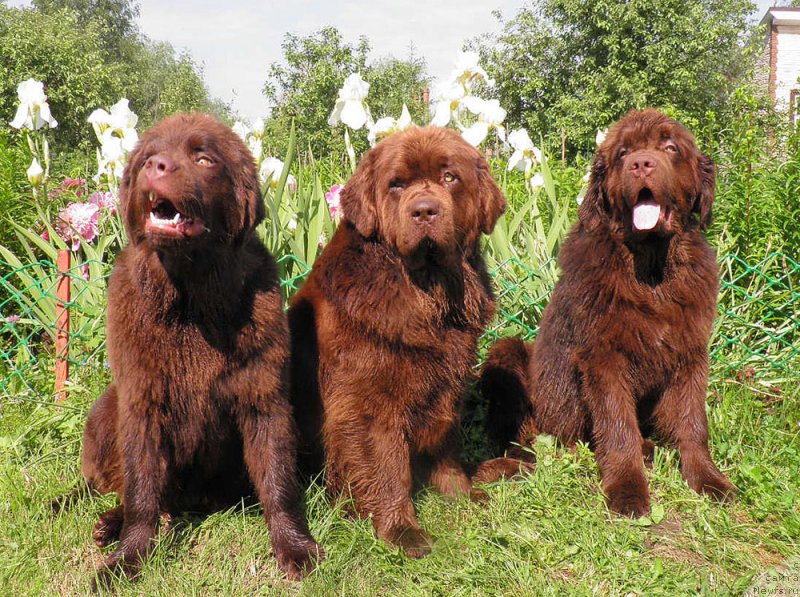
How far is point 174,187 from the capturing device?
2.26m

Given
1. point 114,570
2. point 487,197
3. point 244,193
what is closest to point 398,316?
point 487,197

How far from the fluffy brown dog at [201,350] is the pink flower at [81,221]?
6.45ft

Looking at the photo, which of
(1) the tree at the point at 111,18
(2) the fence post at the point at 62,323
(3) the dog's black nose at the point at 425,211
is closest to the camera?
(3) the dog's black nose at the point at 425,211

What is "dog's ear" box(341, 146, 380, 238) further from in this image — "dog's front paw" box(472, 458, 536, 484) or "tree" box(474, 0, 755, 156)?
"tree" box(474, 0, 755, 156)

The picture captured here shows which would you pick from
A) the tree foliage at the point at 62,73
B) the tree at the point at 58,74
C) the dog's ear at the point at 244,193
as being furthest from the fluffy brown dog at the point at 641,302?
the tree at the point at 58,74

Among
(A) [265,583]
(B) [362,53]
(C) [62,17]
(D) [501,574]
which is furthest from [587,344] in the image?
(C) [62,17]

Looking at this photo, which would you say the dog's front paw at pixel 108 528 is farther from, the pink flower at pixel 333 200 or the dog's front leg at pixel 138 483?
the pink flower at pixel 333 200

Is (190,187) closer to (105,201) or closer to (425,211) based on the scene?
(425,211)

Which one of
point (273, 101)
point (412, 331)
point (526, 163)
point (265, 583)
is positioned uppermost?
point (273, 101)

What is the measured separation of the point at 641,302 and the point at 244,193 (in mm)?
1708

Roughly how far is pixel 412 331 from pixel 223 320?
73cm

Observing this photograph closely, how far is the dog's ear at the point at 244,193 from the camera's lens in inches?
100

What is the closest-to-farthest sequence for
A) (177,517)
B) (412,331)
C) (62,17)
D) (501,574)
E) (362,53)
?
(501,574) < (412,331) < (177,517) < (362,53) < (62,17)

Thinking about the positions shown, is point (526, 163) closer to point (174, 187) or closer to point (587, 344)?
point (587, 344)
